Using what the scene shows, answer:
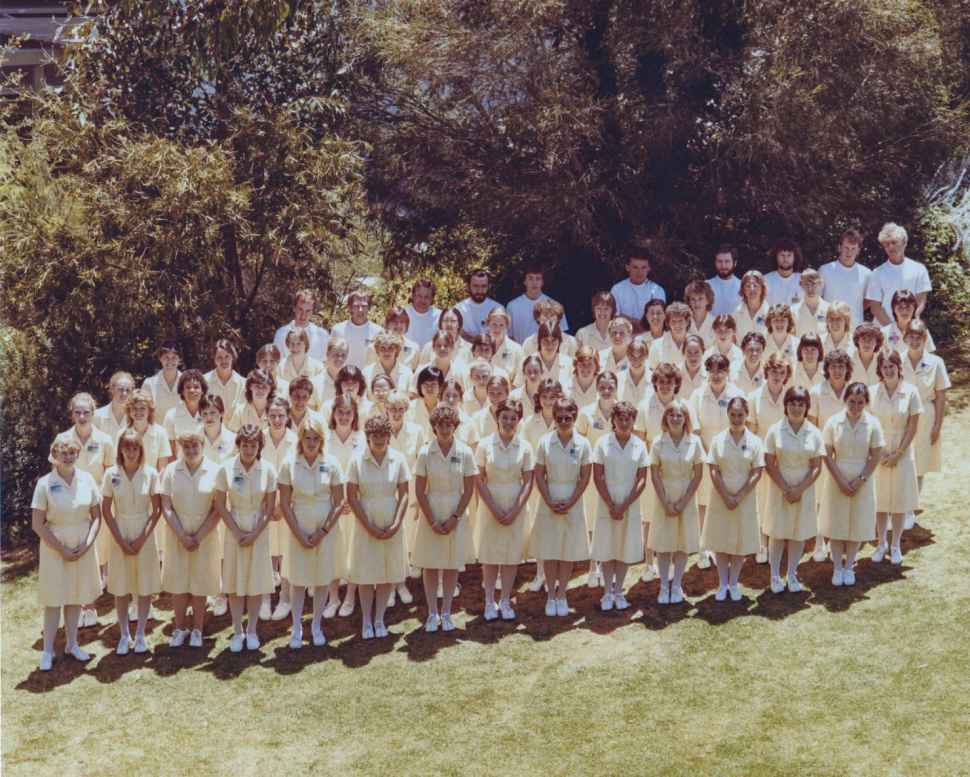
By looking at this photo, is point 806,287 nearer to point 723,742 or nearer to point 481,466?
point 481,466

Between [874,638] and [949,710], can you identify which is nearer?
[949,710]

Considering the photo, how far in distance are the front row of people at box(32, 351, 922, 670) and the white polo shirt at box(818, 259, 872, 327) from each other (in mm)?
2559

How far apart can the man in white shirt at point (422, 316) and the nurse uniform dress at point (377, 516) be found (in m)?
3.00

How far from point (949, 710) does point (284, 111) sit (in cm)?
832

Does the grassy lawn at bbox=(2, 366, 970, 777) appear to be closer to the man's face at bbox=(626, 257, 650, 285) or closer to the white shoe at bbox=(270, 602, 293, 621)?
the white shoe at bbox=(270, 602, 293, 621)

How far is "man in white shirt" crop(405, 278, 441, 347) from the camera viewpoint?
1110cm

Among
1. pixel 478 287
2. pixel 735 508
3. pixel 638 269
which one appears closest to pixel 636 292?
pixel 638 269

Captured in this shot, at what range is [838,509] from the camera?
854cm

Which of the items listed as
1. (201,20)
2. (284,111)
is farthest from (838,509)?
(201,20)

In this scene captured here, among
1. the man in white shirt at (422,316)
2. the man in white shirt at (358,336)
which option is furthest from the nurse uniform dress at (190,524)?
the man in white shirt at (422,316)

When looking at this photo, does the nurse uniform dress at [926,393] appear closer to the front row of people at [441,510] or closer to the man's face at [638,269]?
the front row of people at [441,510]

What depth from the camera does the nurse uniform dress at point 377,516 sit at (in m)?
8.17

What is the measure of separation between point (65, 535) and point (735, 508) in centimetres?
435

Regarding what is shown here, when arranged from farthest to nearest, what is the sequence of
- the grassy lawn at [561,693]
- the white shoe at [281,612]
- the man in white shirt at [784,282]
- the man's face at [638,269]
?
the man's face at [638,269], the man in white shirt at [784,282], the white shoe at [281,612], the grassy lawn at [561,693]
